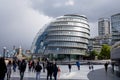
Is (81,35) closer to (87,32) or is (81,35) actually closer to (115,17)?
(87,32)

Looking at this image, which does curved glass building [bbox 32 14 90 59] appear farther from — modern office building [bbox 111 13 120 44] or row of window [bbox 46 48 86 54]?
modern office building [bbox 111 13 120 44]

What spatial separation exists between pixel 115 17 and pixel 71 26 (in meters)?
27.6

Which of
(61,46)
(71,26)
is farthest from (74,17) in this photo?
(61,46)

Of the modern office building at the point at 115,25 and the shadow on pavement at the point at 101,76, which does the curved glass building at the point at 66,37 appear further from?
the shadow on pavement at the point at 101,76

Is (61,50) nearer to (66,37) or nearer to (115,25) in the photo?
(66,37)

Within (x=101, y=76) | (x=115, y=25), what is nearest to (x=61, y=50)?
(x=115, y=25)

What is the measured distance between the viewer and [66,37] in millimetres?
152250

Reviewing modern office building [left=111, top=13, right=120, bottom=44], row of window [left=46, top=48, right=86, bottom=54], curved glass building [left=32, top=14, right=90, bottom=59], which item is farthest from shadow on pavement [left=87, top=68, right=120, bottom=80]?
curved glass building [left=32, top=14, right=90, bottom=59]

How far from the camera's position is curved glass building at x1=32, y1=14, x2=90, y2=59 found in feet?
500

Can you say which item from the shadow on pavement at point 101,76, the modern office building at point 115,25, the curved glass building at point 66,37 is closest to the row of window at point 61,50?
the curved glass building at point 66,37

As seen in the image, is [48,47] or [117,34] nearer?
[117,34]

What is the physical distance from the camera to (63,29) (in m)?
152

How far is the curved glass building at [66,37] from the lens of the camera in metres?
152

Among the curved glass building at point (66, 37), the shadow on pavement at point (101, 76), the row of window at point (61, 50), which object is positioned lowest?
the shadow on pavement at point (101, 76)
